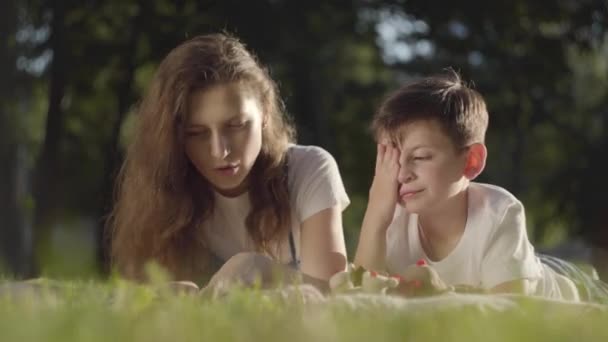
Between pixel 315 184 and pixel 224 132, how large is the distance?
1.72 ft

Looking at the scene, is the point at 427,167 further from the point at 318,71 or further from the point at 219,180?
the point at 318,71

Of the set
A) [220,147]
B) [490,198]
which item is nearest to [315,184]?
[220,147]

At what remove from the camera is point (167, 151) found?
470 cm

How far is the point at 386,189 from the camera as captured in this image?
4.45 m

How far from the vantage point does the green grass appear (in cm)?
195

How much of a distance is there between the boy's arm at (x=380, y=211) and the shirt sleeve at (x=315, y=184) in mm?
293

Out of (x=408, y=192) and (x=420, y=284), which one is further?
(x=408, y=192)

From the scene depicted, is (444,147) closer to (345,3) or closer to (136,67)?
(136,67)

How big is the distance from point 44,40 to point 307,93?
341cm

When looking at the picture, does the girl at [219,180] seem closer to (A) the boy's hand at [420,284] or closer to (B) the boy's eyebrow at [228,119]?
(B) the boy's eyebrow at [228,119]

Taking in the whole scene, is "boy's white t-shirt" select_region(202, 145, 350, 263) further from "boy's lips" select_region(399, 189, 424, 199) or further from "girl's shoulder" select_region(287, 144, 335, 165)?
"boy's lips" select_region(399, 189, 424, 199)

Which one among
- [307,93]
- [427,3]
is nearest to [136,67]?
[307,93]

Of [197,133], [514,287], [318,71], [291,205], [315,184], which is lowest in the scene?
[514,287]

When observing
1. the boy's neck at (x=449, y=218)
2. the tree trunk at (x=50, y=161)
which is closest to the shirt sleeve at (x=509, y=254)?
the boy's neck at (x=449, y=218)
